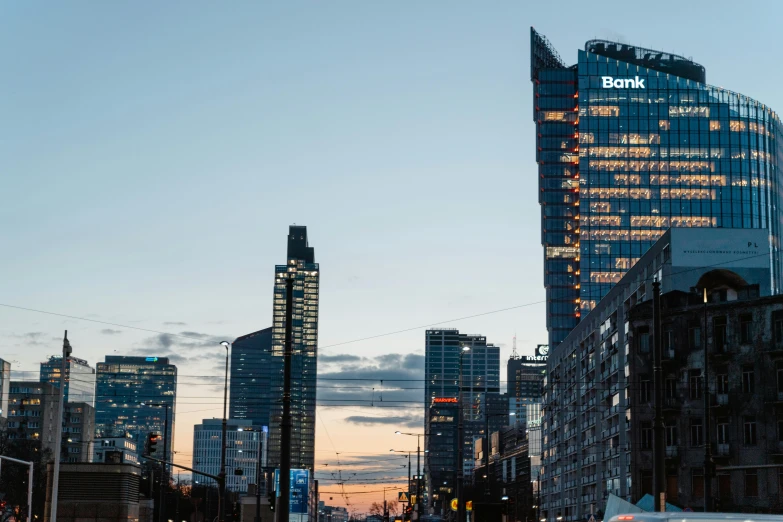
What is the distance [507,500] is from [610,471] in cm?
5979

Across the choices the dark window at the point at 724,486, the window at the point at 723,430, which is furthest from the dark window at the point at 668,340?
the dark window at the point at 724,486

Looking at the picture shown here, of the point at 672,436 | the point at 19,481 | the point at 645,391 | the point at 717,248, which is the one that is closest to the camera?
the point at 672,436

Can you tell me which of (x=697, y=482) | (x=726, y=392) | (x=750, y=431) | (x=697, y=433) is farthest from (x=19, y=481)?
(x=750, y=431)

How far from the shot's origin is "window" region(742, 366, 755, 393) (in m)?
78.2

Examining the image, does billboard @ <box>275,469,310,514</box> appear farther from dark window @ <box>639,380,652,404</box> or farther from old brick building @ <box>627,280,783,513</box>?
old brick building @ <box>627,280,783,513</box>

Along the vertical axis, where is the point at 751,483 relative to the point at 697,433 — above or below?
below

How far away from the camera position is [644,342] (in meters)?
87.3

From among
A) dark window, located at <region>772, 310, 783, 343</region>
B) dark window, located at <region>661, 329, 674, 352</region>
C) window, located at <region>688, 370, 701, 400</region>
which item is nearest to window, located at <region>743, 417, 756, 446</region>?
window, located at <region>688, 370, 701, 400</region>

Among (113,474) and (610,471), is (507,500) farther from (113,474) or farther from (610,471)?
(610,471)

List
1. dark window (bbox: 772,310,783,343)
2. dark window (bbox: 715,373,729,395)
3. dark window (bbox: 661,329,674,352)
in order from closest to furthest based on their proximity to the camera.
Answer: dark window (bbox: 772,310,783,343), dark window (bbox: 715,373,729,395), dark window (bbox: 661,329,674,352)

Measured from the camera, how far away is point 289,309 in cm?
2991

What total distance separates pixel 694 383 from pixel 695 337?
354 cm

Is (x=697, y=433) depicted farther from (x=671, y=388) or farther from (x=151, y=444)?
(x=151, y=444)

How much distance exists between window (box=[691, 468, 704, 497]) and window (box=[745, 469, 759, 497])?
167 inches
